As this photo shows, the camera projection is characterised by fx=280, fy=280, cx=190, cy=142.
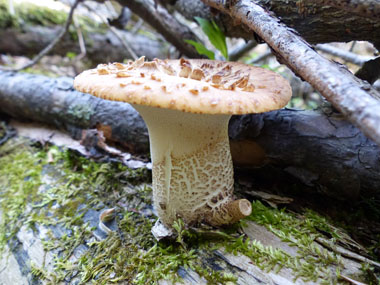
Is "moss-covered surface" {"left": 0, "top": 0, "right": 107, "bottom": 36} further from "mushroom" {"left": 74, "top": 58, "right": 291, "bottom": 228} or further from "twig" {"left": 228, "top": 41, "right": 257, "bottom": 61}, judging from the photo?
"mushroom" {"left": 74, "top": 58, "right": 291, "bottom": 228}

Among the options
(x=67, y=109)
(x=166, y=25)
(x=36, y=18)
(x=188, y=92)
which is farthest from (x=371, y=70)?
(x=36, y=18)

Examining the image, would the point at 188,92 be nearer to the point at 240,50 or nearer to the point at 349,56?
the point at 349,56

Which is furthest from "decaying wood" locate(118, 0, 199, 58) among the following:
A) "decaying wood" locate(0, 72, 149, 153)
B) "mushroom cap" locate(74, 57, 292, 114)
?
"mushroom cap" locate(74, 57, 292, 114)

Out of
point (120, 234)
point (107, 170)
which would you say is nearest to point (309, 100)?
point (107, 170)

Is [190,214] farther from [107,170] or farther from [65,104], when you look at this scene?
[65,104]

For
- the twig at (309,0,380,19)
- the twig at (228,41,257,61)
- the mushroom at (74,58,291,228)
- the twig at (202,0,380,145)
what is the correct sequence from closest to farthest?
1. the twig at (202,0,380,145)
2. the twig at (309,0,380,19)
3. the mushroom at (74,58,291,228)
4. the twig at (228,41,257,61)

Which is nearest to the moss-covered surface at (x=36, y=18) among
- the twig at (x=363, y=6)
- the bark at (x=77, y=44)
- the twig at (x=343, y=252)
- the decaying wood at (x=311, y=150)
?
the bark at (x=77, y=44)

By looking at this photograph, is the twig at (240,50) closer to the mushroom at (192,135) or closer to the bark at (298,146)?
the bark at (298,146)

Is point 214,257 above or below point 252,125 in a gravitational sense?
below
